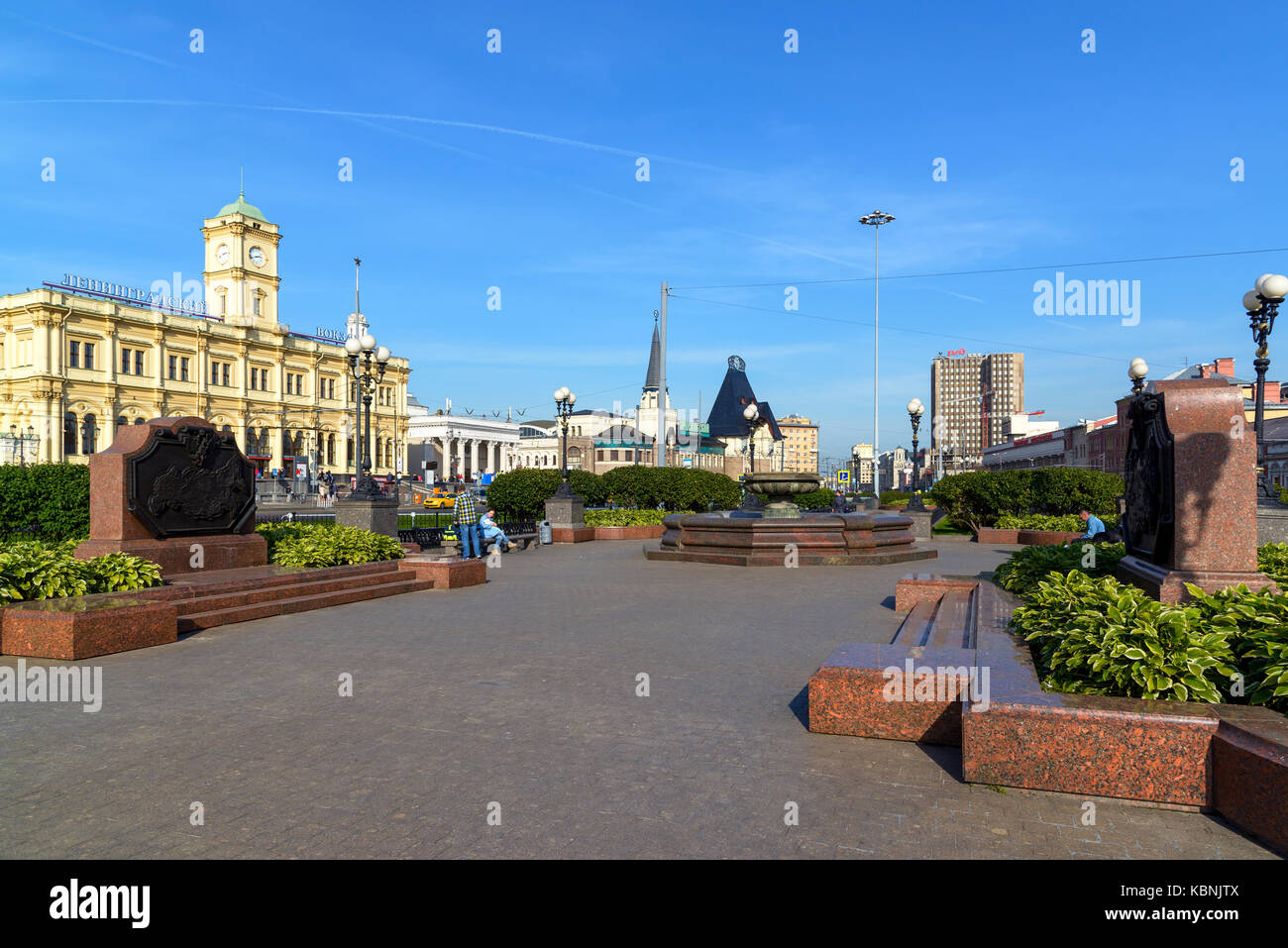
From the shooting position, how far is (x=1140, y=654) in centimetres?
470

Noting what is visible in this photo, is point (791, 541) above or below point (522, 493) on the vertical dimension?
below

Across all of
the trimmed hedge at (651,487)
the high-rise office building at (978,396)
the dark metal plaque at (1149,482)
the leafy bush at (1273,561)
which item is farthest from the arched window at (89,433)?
the high-rise office building at (978,396)

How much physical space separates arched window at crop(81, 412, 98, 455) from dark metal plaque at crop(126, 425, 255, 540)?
68.1 meters

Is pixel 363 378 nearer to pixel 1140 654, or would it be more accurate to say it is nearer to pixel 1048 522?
pixel 1140 654

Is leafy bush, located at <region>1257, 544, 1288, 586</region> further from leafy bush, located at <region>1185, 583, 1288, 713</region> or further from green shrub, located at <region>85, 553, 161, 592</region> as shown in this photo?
green shrub, located at <region>85, 553, 161, 592</region>

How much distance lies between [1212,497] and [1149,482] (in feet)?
3.49

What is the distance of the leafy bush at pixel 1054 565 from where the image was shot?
9.39 m

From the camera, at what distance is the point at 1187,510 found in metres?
6.70

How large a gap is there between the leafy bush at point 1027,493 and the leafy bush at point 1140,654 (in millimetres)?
21690

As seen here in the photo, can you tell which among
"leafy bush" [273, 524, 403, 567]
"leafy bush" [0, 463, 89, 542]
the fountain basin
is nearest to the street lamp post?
the fountain basin

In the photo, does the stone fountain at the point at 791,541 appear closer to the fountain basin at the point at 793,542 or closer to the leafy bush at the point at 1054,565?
the fountain basin at the point at 793,542

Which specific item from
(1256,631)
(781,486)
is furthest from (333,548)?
(1256,631)
